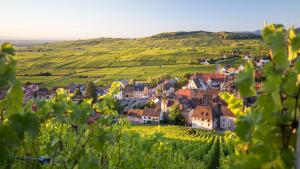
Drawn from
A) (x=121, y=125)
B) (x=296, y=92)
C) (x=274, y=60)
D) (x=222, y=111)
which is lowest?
(x=222, y=111)

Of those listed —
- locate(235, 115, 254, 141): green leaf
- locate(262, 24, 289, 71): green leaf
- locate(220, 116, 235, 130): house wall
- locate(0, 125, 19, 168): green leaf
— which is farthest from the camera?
locate(220, 116, 235, 130): house wall

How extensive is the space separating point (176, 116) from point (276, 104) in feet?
193

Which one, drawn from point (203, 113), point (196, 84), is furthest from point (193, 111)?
point (196, 84)

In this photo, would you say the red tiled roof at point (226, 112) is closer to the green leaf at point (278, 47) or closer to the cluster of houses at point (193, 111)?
the cluster of houses at point (193, 111)

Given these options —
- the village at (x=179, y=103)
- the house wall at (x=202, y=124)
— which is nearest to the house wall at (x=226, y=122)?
the village at (x=179, y=103)

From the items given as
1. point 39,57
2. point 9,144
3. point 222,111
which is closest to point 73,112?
point 9,144

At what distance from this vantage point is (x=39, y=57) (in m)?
143

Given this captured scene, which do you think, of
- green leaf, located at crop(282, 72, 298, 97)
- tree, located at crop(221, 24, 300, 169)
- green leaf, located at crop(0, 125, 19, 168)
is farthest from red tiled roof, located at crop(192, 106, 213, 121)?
green leaf, located at crop(282, 72, 298, 97)

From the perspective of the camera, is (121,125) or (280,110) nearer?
(280,110)

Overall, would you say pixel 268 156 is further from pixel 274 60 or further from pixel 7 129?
pixel 7 129

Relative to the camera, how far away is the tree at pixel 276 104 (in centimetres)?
177

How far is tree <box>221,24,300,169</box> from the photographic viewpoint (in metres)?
1.77

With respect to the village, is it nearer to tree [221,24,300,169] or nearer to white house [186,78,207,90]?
white house [186,78,207,90]

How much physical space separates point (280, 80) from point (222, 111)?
58.3 m
